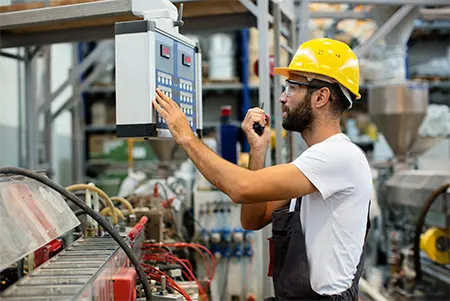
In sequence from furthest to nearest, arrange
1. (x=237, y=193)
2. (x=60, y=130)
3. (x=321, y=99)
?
(x=60, y=130) < (x=321, y=99) < (x=237, y=193)

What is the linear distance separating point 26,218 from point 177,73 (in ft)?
2.35

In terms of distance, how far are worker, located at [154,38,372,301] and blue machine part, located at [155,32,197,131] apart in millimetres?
85

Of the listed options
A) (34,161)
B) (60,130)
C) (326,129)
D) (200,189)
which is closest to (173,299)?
(326,129)

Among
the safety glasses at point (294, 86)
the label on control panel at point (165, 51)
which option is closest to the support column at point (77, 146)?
the label on control panel at point (165, 51)

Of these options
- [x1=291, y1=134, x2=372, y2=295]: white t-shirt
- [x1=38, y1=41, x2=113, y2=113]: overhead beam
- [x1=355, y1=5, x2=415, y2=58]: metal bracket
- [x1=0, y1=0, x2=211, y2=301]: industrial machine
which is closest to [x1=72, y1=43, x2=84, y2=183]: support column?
[x1=38, y1=41, x2=113, y2=113]: overhead beam

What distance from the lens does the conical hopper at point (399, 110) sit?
430 centimetres

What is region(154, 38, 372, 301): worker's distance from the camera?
1.53m

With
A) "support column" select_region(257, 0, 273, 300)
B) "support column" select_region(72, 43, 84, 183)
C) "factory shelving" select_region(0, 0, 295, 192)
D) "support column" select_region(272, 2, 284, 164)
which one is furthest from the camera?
"support column" select_region(72, 43, 84, 183)

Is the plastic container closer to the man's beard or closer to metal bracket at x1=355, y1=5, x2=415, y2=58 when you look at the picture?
the man's beard

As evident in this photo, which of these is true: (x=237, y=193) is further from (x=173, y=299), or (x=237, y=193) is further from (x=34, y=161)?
(x=34, y=161)

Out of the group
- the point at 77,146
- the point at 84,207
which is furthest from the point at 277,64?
the point at 77,146

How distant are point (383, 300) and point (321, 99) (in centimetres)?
217

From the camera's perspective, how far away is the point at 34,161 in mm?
4750

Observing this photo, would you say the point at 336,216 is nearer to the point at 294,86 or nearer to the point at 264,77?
the point at 294,86
